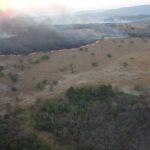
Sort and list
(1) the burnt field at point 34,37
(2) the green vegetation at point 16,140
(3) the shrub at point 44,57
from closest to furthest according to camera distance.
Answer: (2) the green vegetation at point 16,140
(3) the shrub at point 44,57
(1) the burnt field at point 34,37

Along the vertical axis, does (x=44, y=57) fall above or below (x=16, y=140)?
above

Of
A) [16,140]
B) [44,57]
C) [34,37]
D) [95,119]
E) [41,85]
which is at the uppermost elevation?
[34,37]

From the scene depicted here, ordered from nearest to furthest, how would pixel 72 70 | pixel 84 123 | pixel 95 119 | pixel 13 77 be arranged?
pixel 84 123 → pixel 95 119 → pixel 13 77 → pixel 72 70

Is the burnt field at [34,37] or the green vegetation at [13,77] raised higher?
the burnt field at [34,37]

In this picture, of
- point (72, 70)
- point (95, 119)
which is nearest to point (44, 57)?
point (72, 70)

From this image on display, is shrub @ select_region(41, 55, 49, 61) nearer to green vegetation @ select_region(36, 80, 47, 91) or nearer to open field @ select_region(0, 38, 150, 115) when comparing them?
open field @ select_region(0, 38, 150, 115)

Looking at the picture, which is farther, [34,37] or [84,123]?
[34,37]

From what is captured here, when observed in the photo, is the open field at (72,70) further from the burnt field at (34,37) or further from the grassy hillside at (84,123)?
the burnt field at (34,37)

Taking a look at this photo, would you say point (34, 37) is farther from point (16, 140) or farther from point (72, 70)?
point (16, 140)

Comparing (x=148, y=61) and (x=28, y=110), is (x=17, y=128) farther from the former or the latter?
(x=148, y=61)

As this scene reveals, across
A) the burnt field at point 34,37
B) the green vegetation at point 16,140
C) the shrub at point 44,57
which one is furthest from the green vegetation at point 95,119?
the burnt field at point 34,37

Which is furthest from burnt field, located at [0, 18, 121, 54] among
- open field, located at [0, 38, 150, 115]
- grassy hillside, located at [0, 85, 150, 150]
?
grassy hillside, located at [0, 85, 150, 150]
